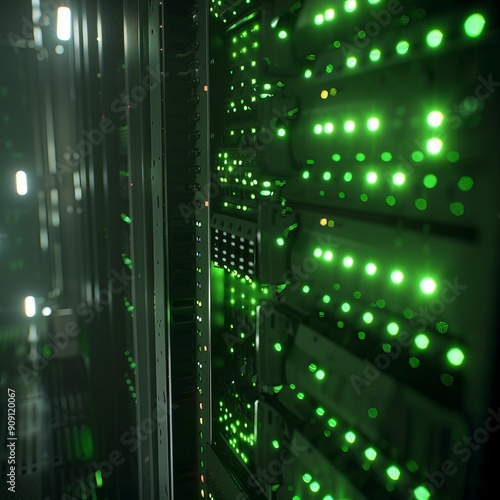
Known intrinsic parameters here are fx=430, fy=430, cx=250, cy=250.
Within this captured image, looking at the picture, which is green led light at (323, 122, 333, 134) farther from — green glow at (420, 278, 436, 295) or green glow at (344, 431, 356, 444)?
green glow at (344, 431, 356, 444)

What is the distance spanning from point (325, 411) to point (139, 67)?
0.97m

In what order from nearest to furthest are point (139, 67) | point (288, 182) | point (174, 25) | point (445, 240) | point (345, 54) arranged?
point (445, 240) → point (345, 54) → point (288, 182) → point (174, 25) → point (139, 67)

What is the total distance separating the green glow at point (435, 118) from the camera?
16.7 inches

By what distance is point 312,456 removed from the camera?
2.03ft

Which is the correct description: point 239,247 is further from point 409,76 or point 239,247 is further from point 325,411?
point 409,76

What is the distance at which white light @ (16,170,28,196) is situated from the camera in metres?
2.22

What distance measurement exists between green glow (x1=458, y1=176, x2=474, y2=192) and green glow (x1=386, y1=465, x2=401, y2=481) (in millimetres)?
325

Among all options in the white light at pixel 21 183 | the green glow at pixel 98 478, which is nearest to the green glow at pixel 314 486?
the green glow at pixel 98 478

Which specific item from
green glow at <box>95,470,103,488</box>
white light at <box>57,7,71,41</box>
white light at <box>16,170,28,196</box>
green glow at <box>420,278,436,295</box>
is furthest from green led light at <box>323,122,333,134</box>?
white light at <box>16,170,28,196</box>

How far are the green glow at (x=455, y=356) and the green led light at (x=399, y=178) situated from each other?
7.3 inches

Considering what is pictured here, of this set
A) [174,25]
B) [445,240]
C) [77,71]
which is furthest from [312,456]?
[77,71]

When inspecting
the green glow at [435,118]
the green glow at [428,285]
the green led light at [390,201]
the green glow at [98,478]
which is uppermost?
the green glow at [435,118]

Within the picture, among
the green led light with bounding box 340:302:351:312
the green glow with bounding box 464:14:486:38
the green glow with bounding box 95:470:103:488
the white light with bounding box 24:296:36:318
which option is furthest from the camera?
the white light with bounding box 24:296:36:318

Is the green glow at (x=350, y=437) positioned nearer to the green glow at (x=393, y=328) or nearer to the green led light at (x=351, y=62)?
the green glow at (x=393, y=328)
